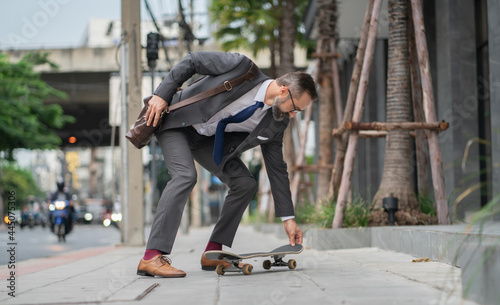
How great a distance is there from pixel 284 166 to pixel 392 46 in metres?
4.03

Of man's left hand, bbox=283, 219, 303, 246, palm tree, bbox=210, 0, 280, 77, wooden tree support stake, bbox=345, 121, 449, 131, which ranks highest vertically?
palm tree, bbox=210, 0, 280, 77

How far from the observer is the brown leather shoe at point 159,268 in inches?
180

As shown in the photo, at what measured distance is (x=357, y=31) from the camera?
708 inches

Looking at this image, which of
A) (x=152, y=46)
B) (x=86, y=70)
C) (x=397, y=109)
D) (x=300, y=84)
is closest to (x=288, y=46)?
(x=152, y=46)

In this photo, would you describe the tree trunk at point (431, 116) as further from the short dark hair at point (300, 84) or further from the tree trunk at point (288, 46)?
the tree trunk at point (288, 46)

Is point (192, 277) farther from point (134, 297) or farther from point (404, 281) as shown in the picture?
point (404, 281)

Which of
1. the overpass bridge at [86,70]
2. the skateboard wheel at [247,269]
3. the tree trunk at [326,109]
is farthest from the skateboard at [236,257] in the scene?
the overpass bridge at [86,70]

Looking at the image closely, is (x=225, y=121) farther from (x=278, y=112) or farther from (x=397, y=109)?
(x=397, y=109)

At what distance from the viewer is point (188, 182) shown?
4777mm

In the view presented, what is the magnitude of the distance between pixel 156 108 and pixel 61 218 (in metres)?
13.2

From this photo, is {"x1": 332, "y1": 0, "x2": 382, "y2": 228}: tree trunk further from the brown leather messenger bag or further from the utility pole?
the utility pole

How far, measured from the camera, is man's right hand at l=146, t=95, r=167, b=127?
4.70 meters

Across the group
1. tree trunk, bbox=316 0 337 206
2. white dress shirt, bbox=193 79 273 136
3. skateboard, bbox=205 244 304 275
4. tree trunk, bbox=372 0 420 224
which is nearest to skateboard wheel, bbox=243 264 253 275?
skateboard, bbox=205 244 304 275

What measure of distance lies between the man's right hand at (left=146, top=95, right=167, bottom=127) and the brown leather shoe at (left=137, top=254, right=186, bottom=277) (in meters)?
0.92
